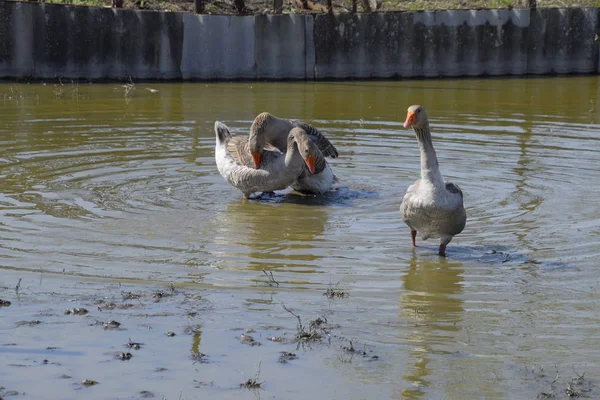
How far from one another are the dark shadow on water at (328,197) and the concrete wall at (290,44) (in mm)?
10327

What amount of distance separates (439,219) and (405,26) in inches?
574

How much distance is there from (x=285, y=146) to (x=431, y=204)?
408 cm

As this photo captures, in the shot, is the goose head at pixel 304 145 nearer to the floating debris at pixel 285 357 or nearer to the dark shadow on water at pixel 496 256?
the dark shadow on water at pixel 496 256

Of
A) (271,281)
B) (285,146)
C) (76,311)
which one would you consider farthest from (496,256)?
(285,146)

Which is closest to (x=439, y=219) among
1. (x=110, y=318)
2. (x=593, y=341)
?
(x=593, y=341)

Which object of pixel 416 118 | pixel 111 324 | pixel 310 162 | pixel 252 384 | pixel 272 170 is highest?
pixel 416 118

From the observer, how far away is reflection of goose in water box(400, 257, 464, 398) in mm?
6090

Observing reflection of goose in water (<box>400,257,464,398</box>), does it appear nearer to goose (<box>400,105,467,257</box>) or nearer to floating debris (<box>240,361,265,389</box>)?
goose (<box>400,105,467,257</box>)

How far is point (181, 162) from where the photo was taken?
1331cm

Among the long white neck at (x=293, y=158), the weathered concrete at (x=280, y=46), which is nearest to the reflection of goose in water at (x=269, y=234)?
the long white neck at (x=293, y=158)

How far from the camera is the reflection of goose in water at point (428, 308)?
20.0 ft

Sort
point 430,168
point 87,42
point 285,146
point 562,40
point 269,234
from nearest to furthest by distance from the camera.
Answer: point 430,168, point 269,234, point 285,146, point 87,42, point 562,40

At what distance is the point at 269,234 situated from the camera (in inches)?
386

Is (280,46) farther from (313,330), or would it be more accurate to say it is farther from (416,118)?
(313,330)
